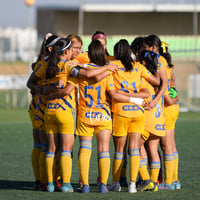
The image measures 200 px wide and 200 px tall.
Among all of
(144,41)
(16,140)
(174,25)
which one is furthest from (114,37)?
(144,41)

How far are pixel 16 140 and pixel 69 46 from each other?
20.2ft

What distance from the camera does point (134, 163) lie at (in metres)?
6.57

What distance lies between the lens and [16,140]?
1242cm

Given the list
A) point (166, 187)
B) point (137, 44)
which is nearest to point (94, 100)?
point (137, 44)

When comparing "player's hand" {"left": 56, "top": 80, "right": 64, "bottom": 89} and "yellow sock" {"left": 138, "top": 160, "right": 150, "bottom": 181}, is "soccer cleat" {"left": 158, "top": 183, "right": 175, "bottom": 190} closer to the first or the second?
"yellow sock" {"left": 138, "top": 160, "right": 150, "bottom": 181}

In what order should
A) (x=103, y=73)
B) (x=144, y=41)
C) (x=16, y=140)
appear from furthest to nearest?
1. (x=16, y=140)
2. (x=144, y=41)
3. (x=103, y=73)

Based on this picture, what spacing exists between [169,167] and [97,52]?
1.76m

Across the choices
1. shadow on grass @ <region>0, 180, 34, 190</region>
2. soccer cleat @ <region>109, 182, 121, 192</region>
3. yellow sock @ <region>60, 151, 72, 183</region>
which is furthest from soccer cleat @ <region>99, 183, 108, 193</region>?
shadow on grass @ <region>0, 180, 34, 190</region>

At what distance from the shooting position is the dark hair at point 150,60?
678cm

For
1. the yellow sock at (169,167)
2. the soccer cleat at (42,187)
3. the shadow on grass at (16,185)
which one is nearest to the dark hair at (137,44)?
the yellow sock at (169,167)

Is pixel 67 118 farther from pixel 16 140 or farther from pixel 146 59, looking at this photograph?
pixel 16 140

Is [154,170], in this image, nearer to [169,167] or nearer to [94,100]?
[169,167]

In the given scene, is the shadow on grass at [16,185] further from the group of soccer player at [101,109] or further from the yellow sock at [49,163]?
the yellow sock at [49,163]

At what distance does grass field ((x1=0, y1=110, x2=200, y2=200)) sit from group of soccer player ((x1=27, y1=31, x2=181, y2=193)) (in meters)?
0.24
